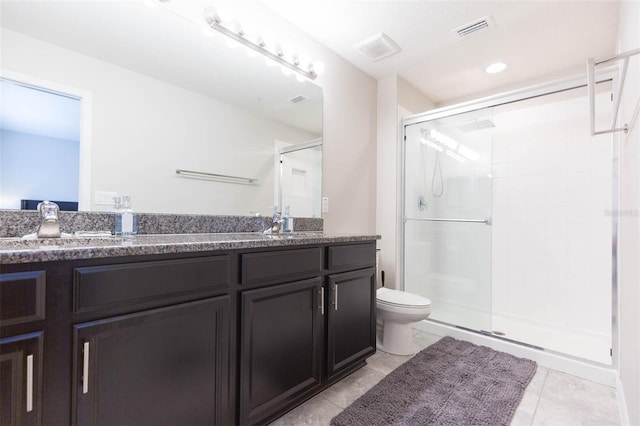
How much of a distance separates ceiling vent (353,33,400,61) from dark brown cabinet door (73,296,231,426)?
211cm

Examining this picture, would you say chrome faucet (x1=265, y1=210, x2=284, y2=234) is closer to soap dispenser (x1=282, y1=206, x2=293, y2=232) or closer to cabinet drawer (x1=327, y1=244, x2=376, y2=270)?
soap dispenser (x1=282, y1=206, x2=293, y2=232)

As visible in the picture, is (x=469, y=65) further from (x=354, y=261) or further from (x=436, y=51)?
(x=354, y=261)

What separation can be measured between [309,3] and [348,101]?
835mm

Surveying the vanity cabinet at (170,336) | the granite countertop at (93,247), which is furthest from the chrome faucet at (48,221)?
the vanity cabinet at (170,336)

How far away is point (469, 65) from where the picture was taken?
2617 millimetres

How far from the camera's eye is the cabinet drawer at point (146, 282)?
0.85 meters

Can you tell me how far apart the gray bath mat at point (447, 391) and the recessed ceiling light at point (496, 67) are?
2.36 metres

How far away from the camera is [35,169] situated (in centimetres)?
116

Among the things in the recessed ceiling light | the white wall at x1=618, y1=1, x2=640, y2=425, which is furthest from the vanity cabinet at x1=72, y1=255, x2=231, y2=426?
the recessed ceiling light

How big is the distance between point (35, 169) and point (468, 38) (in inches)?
108

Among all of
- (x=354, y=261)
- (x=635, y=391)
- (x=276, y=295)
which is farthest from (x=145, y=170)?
(x=635, y=391)

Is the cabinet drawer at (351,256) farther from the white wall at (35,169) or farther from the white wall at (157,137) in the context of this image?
the white wall at (35,169)

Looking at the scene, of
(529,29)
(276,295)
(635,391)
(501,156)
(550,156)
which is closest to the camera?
(635,391)

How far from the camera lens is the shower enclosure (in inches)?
99.4
